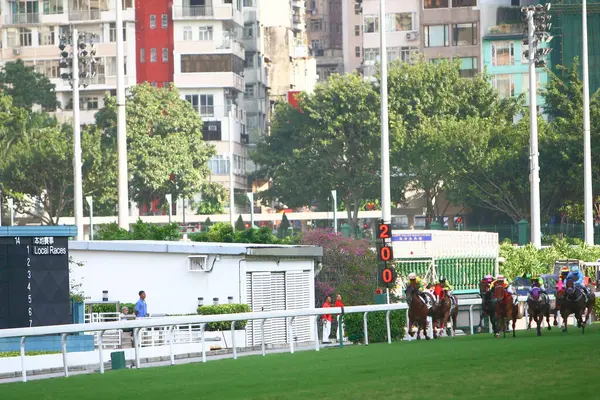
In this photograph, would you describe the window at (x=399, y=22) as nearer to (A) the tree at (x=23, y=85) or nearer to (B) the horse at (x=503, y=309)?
(A) the tree at (x=23, y=85)

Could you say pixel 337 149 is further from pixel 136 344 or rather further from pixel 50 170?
pixel 136 344

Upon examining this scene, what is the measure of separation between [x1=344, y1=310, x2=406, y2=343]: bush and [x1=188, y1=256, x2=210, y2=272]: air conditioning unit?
4988 millimetres

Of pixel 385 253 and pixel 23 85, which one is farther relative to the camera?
pixel 23 85

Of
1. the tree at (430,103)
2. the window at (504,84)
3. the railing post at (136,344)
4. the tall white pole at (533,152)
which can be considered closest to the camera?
the railing post at (136,344)

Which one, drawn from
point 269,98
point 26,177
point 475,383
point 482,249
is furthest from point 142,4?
point 475,383

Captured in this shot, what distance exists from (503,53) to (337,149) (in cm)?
1953

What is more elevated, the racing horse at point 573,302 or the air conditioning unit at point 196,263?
the air conditioning unit at point 196,263

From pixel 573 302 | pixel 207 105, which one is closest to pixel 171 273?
pixel 573 302

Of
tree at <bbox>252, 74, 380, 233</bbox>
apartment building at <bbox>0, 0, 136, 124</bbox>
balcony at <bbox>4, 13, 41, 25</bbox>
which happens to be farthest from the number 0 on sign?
balcony at <bbox>4, 13, 41, 25</bbox>

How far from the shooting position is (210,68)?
12888 cm

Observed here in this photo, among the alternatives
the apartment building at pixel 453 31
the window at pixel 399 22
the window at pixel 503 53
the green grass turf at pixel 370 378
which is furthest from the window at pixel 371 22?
the green grass turf at pixel 370 378

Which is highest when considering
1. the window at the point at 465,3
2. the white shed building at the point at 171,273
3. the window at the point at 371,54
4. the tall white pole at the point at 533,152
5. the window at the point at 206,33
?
the window at the point at 465,3

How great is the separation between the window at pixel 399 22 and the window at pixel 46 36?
2769cm

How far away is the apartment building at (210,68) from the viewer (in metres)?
128
